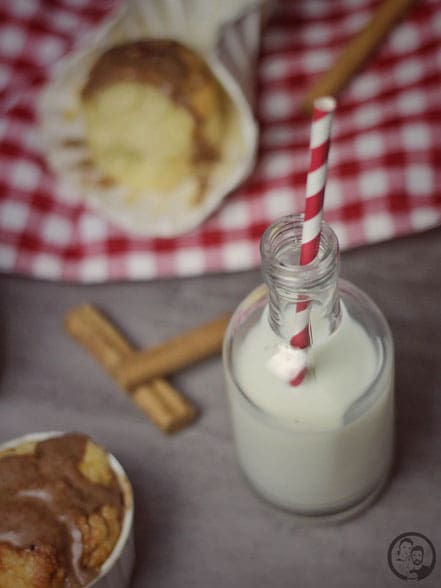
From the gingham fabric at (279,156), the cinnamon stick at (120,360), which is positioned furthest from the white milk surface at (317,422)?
the gingham fabric at (279,156)

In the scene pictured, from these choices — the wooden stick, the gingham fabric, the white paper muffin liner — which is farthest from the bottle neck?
the wooden stick

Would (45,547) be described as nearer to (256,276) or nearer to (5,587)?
(5,587)

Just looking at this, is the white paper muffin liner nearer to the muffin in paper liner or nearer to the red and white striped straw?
the red and white striped straw

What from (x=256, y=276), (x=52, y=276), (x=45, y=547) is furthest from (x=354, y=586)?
Answer: (x=52, y=276)

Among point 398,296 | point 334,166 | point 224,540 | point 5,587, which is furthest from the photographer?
point 334,166

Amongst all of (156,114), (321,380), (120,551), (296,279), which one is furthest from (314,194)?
(156,114)

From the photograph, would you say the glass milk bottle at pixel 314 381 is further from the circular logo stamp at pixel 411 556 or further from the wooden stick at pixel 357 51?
the wooden stick at pixel 357 51

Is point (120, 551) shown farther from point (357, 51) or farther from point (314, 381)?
point (357, 51)
